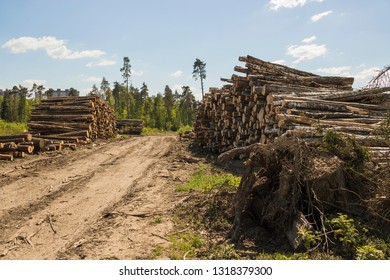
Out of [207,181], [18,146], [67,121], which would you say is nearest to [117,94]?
[67,121]

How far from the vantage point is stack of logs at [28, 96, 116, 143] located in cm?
1780

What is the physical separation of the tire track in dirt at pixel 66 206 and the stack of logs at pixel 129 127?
17.7m

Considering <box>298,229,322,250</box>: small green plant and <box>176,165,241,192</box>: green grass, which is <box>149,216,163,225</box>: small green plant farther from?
<box>298,229,322,250</box>: small green plant

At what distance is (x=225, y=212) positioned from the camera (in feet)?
19.8

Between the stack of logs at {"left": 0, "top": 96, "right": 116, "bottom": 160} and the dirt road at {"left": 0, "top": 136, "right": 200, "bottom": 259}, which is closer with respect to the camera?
the dirt road at {"left": 0, "top": 136, "right": 200, "bottom": 259}

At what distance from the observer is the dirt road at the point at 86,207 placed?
5020mm

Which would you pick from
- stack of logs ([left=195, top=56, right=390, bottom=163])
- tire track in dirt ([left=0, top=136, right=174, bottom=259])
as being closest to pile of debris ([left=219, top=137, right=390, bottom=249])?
stack of logs ([left=195, top=56, right=390, bottom=163])

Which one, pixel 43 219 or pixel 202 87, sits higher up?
pixel 202 87

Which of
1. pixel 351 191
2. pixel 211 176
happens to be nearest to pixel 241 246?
pixel 351 191

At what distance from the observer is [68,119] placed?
18.6m

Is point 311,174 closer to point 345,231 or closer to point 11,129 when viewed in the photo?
point 345,231

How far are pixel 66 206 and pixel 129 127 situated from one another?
937 inches
